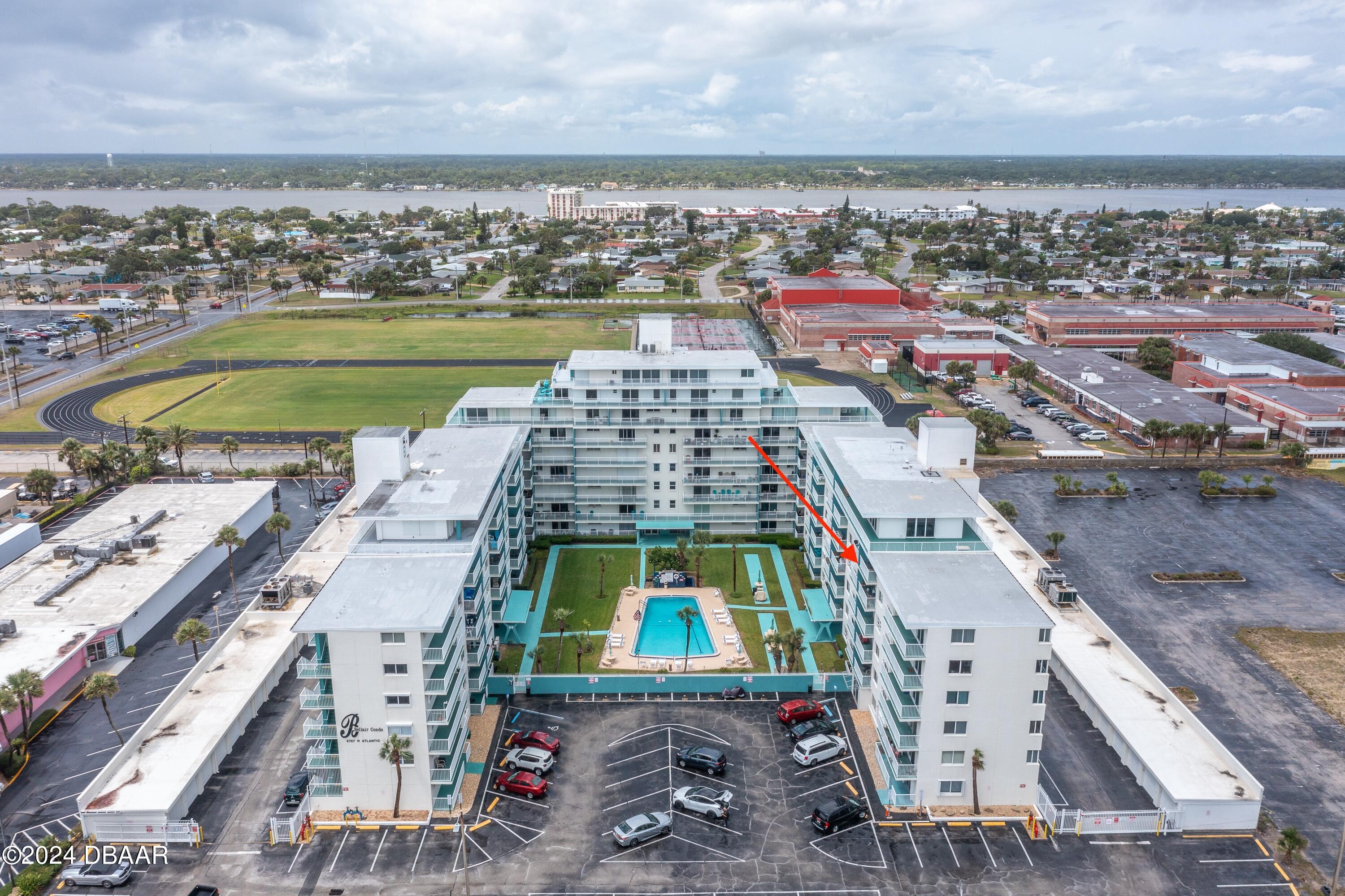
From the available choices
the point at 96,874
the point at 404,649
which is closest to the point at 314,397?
the point at 404,649

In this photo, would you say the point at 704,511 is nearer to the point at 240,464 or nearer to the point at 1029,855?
the point at 1029,855

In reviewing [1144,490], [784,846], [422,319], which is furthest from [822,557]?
[422,319]

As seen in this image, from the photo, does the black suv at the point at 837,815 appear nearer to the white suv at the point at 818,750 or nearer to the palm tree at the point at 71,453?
the white suv at the point at 818,750

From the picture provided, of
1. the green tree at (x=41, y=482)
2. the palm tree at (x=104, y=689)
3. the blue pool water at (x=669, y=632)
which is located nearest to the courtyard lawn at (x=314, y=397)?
the green tree at (x=41, y=482)

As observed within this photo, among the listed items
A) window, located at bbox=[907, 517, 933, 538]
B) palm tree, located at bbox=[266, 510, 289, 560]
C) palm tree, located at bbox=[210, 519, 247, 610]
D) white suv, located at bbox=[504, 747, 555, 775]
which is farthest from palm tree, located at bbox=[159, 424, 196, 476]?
window, located at bbox=[907, 517, 933, 538]

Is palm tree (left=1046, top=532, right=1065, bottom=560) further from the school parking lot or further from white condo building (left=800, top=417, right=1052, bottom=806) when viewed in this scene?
the school parking lot

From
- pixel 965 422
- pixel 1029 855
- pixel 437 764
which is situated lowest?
pixel 1029 855

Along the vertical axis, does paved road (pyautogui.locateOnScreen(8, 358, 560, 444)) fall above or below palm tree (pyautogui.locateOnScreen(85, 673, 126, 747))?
above
